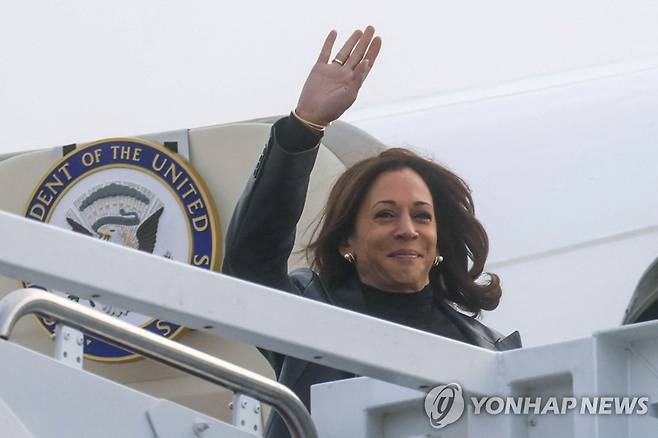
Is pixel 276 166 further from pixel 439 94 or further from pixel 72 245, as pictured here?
pixel 439 94

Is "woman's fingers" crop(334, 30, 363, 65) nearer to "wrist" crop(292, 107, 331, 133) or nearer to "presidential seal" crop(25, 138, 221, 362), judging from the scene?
"wrist" crop(292, 107, 331, 133)

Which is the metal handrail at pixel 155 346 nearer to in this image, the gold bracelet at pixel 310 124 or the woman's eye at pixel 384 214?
the gold bracelet at pixel 310 124

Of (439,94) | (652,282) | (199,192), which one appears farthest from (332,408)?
(439,94)

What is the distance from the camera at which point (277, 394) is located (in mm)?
2498

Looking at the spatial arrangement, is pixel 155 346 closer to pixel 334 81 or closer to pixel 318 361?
pixel 318 361

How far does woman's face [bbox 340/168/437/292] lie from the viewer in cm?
357

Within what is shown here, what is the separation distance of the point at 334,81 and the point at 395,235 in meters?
0.45

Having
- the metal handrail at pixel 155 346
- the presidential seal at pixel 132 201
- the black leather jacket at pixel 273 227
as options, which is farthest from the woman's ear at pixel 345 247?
the presidential seal at pixel 132 201

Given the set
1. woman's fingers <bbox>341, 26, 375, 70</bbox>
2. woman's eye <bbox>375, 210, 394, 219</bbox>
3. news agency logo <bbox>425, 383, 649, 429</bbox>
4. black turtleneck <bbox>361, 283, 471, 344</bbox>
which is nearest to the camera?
news agency logo <bbox>425, 383, 649, 429</bbox>

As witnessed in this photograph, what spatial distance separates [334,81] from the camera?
3.32m

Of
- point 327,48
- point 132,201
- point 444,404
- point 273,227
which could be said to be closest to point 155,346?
point 444,404

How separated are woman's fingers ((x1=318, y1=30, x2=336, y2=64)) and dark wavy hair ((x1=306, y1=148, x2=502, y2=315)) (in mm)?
419

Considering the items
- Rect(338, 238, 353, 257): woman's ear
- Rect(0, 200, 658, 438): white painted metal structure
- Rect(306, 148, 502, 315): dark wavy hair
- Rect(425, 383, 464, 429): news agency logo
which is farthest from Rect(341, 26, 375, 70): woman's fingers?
Rect(425, 383, 464, 429): news agency logo

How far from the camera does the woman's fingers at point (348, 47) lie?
3413 millimetres
